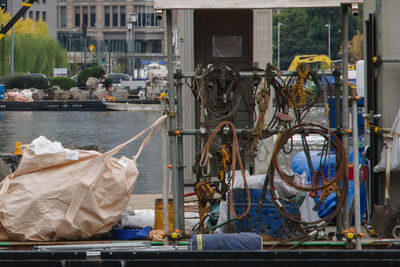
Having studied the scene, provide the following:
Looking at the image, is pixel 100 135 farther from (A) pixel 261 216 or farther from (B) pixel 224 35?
(A) pixel 261 216

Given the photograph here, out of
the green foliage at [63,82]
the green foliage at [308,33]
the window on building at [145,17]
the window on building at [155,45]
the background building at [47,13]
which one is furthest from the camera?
the window on building at [155,45]

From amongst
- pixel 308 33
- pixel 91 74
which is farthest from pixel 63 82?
pixel 308 33

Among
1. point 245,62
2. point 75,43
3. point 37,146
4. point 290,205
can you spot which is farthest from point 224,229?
point 75,43

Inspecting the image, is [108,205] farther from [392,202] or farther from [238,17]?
[238,17]

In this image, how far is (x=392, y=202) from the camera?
8.91m

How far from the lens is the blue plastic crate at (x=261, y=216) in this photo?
8266 millimetres

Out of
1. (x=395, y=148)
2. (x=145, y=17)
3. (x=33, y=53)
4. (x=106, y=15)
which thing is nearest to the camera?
(x=395, y=148)

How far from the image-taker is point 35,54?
331 ft

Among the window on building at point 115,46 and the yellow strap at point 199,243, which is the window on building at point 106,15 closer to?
the window on building at point 115,46

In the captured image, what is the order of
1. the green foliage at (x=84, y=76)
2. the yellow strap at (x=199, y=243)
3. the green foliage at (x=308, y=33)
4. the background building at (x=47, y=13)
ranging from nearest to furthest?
the yellow strap at (x=199, y=243) → the green foliage at (x=84, y=76) → the green foliage at (x=308, y=33) → the background building at (x=47, y=13)

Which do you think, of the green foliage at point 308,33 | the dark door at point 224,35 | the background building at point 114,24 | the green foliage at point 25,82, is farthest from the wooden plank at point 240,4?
the background building at point 114,24

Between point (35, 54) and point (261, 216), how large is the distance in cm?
9512

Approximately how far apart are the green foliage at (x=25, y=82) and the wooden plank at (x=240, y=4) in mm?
70824

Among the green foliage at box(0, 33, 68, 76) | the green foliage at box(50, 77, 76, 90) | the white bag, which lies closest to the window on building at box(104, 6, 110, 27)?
the green foliage at box(0, 33, 68, 76)
